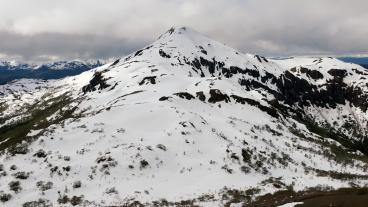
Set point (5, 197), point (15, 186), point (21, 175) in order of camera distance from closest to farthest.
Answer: point (5, 197) < point (15, 186) < point (21, 175)

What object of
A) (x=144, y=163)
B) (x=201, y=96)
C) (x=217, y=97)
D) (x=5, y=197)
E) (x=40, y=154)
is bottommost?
(x=5, y=197)

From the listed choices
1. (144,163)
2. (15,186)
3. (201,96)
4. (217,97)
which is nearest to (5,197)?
(15,186)

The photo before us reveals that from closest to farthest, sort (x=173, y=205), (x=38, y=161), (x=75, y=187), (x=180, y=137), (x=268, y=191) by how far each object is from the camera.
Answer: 1. (x=173, y=205)
2. (x=75, y=187)
3. (x=268, y=191)
4. (x=38, y=161)
5. (x=180, y=137)

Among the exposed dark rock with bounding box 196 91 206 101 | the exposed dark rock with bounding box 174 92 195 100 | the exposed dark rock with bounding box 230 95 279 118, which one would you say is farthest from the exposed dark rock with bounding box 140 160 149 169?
the exposed dark rock with bounding box 230 95 279 118

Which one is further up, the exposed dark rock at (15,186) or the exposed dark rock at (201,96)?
the exposed dark rock at (201,96)

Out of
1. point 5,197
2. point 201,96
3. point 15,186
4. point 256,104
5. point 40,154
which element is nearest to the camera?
point 5,197

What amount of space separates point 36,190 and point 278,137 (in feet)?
240

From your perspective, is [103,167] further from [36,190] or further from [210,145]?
[210,145]

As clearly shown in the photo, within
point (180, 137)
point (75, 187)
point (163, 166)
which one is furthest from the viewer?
point (180, 137)

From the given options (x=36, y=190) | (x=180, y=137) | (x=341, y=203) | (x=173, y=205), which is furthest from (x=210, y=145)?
(x=341, y=203)

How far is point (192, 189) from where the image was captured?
4512 centimetres

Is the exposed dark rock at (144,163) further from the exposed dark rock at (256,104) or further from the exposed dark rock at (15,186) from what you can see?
the exposed dark rock at (256,104)

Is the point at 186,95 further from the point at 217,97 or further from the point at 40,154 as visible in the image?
the point at 40,154

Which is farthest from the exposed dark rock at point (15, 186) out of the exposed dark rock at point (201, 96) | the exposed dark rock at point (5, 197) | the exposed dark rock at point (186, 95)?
the exposed dark rock at point (201, 96)
